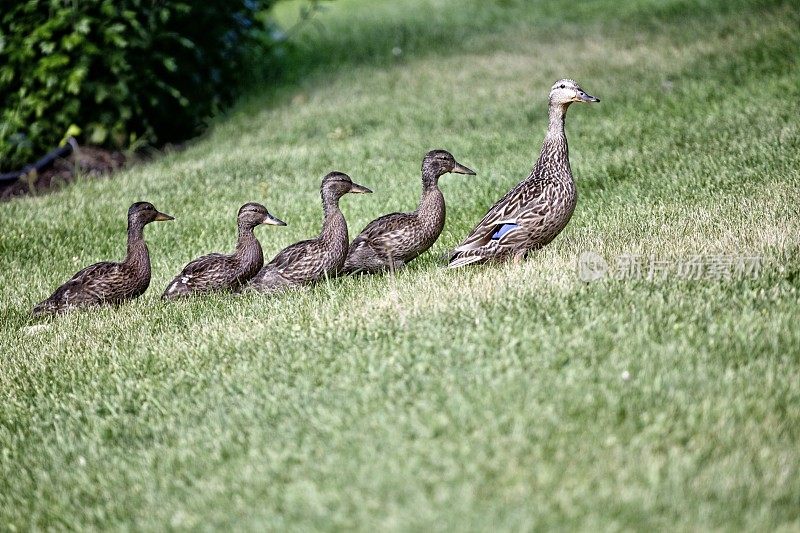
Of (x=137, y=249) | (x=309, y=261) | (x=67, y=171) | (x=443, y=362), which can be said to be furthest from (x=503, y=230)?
(x=67, y=171)

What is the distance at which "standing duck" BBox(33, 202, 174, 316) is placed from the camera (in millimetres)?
8445

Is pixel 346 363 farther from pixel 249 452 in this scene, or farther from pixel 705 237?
pixel 705 237

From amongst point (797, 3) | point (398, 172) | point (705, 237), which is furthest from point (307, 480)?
point (797, 3)

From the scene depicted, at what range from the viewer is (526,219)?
7.71m

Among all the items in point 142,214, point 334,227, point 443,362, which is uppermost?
point 142,214

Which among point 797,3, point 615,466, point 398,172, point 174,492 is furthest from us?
point 797,3

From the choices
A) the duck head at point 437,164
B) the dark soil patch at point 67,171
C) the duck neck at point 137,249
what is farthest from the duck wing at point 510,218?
the dark soil patch at point 67,171

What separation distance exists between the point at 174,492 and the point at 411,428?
118 cm

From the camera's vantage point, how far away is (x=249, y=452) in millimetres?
5250

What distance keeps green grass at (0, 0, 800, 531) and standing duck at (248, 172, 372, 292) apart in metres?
0.37

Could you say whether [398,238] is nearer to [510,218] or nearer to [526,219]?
[510,218]

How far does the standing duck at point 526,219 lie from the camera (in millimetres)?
7723

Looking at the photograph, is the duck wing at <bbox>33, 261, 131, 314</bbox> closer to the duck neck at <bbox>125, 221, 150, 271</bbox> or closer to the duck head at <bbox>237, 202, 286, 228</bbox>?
the duck neck at <bbox>125, 221, 150, 271</bbox>

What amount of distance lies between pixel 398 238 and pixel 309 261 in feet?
2.37
